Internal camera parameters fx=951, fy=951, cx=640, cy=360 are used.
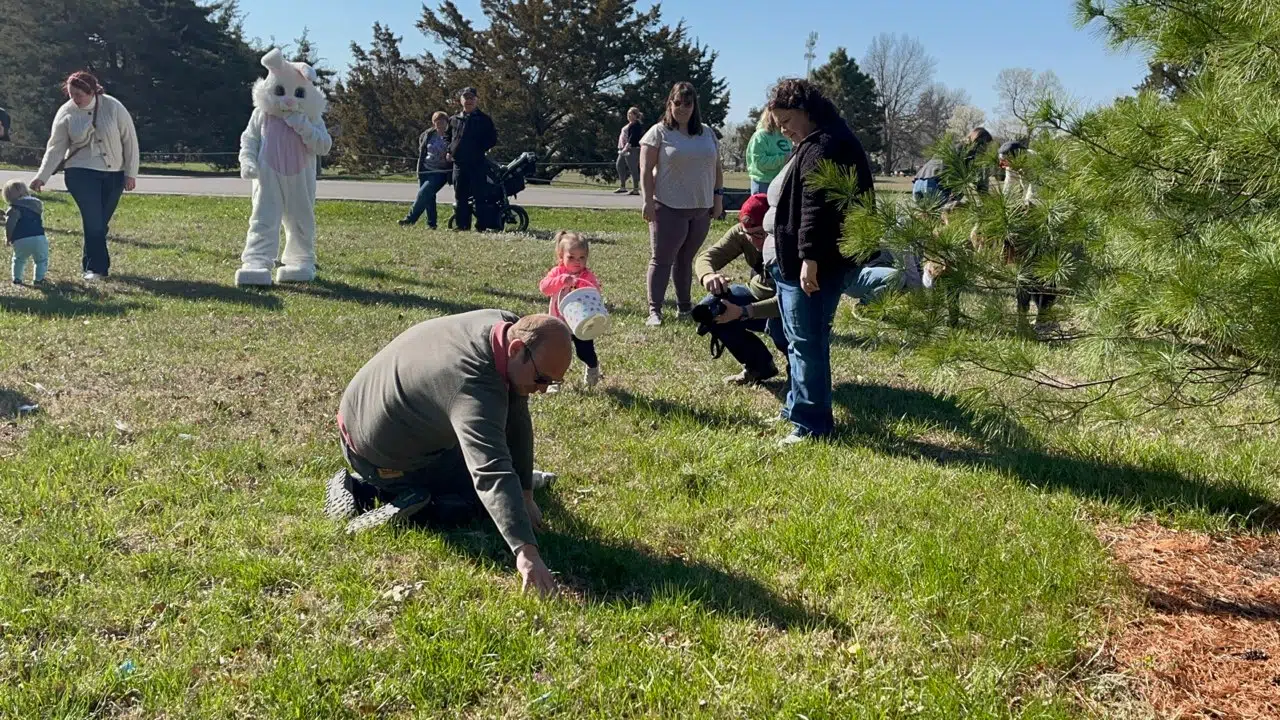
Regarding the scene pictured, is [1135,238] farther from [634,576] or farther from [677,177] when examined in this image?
[677,177]

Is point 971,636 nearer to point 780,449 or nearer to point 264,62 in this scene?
point 780,449

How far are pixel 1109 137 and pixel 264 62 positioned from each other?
26.5 ft

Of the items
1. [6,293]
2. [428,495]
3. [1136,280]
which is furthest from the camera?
[6,293]

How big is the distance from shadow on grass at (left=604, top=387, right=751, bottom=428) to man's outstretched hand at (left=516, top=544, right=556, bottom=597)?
2.23 meters

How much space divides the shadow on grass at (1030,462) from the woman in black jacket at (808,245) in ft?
1.00

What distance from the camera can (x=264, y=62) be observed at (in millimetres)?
8859

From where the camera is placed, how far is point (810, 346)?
16.2 ft

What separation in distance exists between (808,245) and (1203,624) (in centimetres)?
224

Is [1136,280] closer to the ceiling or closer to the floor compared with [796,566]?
closer to the ceiling

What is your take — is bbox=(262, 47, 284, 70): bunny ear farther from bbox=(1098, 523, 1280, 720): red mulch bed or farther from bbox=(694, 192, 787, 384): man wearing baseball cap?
bbox=(1098, 523, 1280, 720): red mulch bed

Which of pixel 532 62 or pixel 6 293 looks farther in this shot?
pixel 532 62

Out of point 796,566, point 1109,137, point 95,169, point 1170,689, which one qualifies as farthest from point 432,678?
point 95,169

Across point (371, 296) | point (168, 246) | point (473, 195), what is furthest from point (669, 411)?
point (473, 195)

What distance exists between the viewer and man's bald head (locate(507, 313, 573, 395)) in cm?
323
